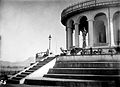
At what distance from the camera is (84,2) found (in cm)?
2472

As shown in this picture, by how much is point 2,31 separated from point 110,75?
7570 mm

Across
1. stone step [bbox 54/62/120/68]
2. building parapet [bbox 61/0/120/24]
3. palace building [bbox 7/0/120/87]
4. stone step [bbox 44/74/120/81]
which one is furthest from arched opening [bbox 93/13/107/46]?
stone step [bbox 44/74/120/81]

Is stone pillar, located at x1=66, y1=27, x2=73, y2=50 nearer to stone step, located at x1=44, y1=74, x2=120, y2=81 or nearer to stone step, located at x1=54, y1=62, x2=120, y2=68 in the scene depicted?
stone step, located at x1=54, y1=62, x2=120, y2=68

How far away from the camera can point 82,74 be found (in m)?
14.6

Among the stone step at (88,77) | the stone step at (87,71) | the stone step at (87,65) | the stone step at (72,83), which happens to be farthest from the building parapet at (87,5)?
the stone step at (72,83)

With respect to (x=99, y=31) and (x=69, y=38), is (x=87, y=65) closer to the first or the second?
(x=99, y=31)

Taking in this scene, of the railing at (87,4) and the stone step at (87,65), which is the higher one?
the railing at (87,4)

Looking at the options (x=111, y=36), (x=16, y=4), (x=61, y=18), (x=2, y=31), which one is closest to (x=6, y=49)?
(x=2, y=31)

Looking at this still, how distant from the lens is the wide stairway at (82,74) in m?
12.6

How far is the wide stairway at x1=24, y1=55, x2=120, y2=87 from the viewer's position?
41.2 feet

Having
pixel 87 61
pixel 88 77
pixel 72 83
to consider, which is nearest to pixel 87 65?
pixel 87 61

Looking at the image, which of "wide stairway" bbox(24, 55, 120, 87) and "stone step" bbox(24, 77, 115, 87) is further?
"wide stairway" bbox(24, 55, 120, 87)

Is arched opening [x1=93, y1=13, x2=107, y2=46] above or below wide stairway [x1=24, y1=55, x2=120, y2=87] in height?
above

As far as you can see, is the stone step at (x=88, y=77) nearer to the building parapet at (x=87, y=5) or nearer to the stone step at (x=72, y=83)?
the stone step at (x=72, y=83)
